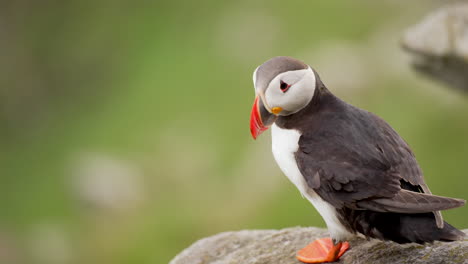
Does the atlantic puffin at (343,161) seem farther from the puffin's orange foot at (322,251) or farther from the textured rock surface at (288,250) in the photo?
the textured rock surface at (288,250)

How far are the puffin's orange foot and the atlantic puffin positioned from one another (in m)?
0.04

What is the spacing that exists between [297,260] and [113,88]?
7256 mm

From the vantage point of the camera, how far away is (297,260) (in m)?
3.15

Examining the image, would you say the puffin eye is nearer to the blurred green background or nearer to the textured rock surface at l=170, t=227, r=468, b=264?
the textured rock surface at l=170, t=227, r=468, b=264

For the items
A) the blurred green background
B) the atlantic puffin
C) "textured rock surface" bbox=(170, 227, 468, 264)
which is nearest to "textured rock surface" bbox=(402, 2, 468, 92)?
the blurred green background

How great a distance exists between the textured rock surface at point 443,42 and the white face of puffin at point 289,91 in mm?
2397

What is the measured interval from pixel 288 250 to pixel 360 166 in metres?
0.88

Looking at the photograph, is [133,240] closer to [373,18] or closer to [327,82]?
[327,82]

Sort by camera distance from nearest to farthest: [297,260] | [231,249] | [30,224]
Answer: [297,260] < [231,249] < [30,224]

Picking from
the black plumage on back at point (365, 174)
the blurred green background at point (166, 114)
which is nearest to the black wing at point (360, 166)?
the black plumage on back at point (365, 174)

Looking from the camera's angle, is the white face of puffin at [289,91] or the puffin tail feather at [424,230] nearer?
the puffin tail feather at [424,230]

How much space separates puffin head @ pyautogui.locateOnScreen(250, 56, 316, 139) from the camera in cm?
270

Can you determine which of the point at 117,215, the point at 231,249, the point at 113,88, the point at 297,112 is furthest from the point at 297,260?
the point at 113,88

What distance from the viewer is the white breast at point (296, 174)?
9.11 feet
